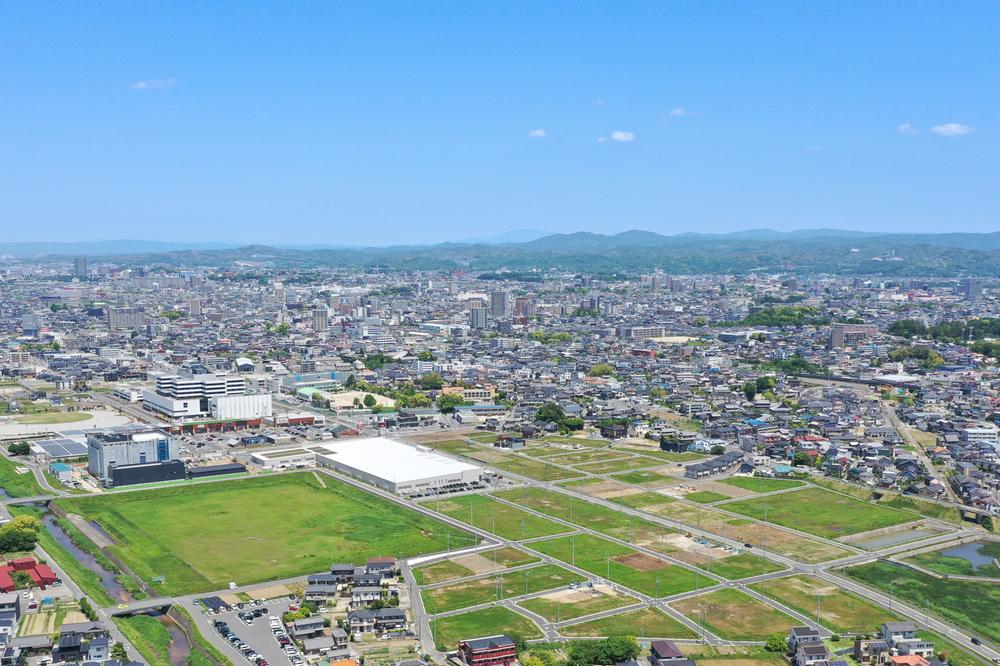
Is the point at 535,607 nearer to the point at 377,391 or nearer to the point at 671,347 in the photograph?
the point at 377,391

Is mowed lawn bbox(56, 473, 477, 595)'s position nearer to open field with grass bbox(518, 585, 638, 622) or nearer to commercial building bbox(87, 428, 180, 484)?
commercial building bbox(87, 428, 180, 484)

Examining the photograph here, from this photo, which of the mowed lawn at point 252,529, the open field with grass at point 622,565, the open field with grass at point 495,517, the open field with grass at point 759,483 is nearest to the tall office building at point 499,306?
the open field with grass at point 759,483

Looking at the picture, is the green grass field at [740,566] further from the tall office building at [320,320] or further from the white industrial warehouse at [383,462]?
the tall office building at [320,320]

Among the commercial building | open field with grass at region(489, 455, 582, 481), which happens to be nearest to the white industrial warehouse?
open field with grass at region(489, 455, 582, 481)

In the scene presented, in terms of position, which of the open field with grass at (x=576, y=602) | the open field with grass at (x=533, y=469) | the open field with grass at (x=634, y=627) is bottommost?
the open field with grass at (x=533, y=469)

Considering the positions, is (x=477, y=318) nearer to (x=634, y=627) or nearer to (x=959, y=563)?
(x=959, y=563)

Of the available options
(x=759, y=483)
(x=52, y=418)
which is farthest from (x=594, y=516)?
(x=52, y=418)
